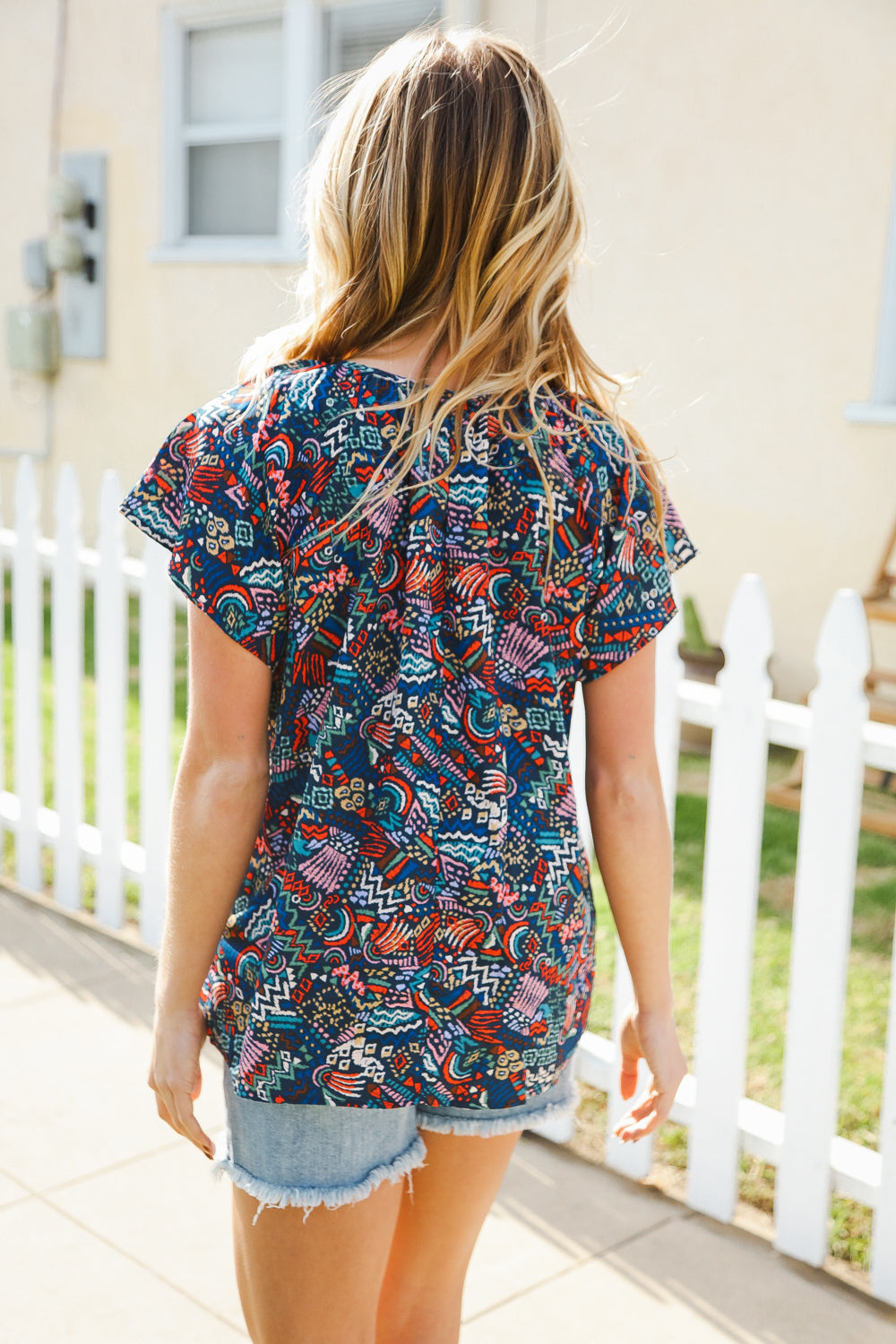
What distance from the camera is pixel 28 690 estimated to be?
4246mm

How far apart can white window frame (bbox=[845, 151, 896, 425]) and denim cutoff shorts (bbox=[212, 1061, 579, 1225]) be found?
5.11m

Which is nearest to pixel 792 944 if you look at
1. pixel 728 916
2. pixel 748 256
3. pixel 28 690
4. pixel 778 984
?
pixel 728 916

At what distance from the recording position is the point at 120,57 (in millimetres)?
8781

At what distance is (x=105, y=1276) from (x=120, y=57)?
8.15 m

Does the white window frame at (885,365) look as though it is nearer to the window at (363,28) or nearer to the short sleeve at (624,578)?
the window at (363,28)

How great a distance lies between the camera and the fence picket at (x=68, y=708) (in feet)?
13.2

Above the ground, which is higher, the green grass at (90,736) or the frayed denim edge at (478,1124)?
the frayed denim edge at (478,1124)

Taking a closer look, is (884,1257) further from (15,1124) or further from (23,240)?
(23,240)

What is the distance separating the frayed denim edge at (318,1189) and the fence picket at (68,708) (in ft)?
9.25

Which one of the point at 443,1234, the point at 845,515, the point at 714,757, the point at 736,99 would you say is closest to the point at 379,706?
the point at 443,1234

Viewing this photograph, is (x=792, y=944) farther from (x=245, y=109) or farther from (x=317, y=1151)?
(x=245, y=109)

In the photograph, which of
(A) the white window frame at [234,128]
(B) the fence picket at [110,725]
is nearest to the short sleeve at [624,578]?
(B) the fence picket at [110,725]

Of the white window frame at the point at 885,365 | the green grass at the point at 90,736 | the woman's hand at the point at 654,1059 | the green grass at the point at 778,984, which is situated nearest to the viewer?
the woman's hand at the point at 654,1059

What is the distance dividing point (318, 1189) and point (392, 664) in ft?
1.75
